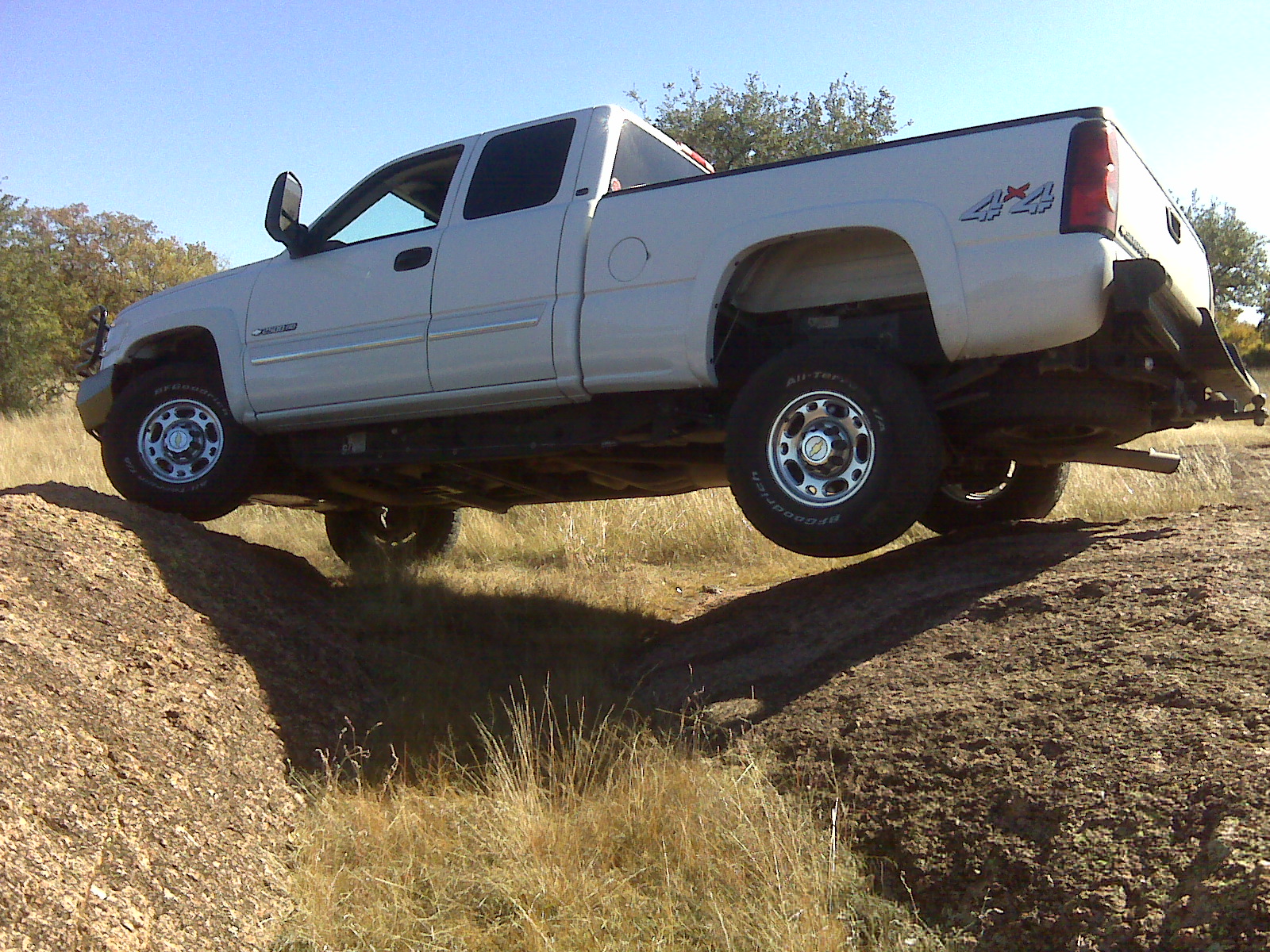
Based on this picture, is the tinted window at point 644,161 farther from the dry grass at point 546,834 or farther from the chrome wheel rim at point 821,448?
the dry grass at point 546,834

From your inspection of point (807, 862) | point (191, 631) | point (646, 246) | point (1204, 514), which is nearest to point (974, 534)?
point (1204, 514)

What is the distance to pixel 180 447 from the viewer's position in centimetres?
637

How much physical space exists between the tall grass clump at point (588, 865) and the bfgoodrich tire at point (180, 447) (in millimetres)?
2807

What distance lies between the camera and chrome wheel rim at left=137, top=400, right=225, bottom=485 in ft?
20.8

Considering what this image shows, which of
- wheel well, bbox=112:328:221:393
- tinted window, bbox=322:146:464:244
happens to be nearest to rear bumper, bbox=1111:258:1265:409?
tinted window, bbox=322:146:464:244

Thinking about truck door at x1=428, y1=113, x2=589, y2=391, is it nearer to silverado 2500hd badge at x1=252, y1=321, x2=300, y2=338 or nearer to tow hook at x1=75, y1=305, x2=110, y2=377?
silverado 2500hd badge at x1=252, y1=321, x2=300, y2=338

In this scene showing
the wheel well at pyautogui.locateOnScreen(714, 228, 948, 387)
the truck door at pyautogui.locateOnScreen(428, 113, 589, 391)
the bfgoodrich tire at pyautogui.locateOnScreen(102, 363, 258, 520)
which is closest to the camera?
the wheel well at pyautogui.locateOnScreen(714, 228, 948, 387)

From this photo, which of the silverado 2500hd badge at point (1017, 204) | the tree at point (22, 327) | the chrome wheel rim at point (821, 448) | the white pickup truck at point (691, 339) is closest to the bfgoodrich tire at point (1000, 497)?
the white pickup truck at point (691, 339)

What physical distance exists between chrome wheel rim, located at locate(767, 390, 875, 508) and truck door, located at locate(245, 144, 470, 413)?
2038 millimetres

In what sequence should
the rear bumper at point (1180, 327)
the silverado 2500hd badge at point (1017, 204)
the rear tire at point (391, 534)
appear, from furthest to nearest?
the rear tire at point (391, 534), the silverado 2500hd badge at point (1017, 204), the rear bumper at point (1180, 327)

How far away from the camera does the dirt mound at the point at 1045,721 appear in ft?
9.18

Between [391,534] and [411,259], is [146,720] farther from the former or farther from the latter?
[391,534]

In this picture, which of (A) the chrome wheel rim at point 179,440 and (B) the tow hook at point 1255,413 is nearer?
(B) the tow hook at point 1255,413

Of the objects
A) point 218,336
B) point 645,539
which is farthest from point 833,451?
point 645,539
